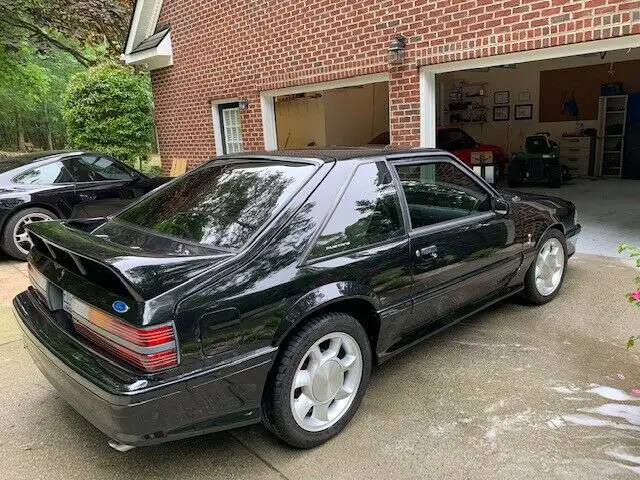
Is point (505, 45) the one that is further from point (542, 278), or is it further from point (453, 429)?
point (453, 429)

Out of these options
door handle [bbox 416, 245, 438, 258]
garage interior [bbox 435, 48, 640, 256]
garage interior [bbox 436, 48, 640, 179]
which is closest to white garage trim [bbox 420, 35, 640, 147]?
door handle [bbox 416, 245, 438, 258]

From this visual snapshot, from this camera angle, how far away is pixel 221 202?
279 centimetres

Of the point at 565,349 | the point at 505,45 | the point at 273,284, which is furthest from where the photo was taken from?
the point at 505,45

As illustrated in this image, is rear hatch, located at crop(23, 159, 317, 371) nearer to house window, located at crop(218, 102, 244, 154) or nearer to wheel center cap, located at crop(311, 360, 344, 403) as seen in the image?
wheel center cap, located at crop(311, 360, 344, 403)

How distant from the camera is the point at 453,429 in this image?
8.69 feet

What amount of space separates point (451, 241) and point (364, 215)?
0.72 m

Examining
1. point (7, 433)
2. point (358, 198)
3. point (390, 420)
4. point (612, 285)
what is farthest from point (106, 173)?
point (612, 285)

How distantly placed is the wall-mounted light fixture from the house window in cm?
372

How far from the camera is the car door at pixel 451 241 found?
9.87 ft

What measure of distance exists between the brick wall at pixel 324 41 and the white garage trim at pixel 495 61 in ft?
0.29

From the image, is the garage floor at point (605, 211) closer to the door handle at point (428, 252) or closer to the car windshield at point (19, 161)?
the door handle at point (428, 252)

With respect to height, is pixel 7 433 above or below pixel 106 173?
below

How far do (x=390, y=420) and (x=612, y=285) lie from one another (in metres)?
3.08

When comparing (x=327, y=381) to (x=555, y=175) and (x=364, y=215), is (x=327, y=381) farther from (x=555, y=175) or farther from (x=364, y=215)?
(x=555, y=175)
